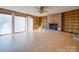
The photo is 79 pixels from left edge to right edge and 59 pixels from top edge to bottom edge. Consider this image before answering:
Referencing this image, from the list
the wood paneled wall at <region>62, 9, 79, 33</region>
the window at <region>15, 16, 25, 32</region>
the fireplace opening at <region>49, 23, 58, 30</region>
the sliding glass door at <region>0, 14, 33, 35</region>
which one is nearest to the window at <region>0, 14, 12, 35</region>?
the sliding glass door at <region>0, 14, 33, 35</region>

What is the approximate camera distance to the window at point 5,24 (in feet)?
7.56

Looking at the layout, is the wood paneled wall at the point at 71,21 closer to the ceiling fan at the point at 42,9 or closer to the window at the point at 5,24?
the ceiling fan at the point at 42,9

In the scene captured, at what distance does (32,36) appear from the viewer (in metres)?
2.48

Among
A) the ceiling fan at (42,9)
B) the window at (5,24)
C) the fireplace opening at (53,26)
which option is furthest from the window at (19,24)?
the fireplace opening at (53,26)

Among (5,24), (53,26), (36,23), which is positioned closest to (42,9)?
(36,23)

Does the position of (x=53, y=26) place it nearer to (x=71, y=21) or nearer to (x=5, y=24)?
(x=71, y=21)

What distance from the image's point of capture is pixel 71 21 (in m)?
2.44

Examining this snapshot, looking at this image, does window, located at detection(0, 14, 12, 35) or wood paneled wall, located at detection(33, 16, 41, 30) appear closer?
window, located at detection(0, 14, 12, 35)

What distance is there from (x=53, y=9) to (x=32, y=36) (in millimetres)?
700

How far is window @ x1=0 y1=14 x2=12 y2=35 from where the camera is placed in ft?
7.56

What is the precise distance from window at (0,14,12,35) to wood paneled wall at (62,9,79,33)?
1118 millimetres

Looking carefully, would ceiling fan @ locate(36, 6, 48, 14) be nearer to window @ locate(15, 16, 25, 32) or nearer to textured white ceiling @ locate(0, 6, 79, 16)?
textured white ceiling @ locate(0, 6, 79, 16)

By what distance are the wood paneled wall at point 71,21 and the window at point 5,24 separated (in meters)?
1.12

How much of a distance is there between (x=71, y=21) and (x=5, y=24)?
1339mm
